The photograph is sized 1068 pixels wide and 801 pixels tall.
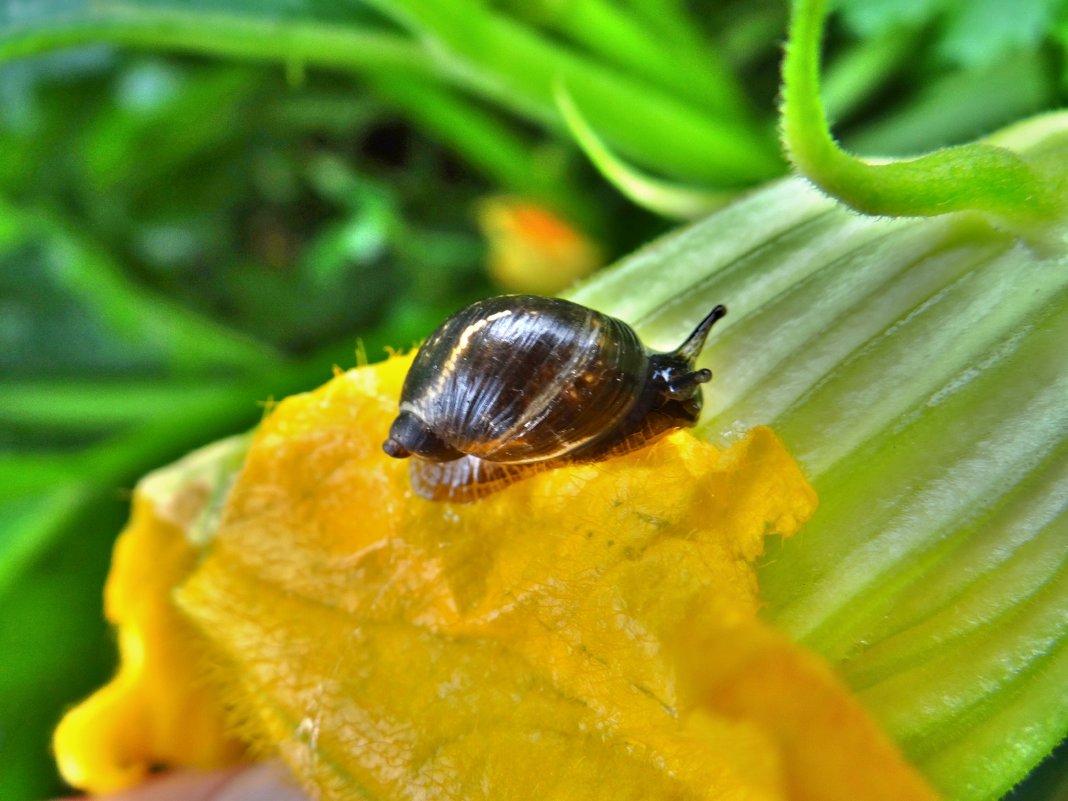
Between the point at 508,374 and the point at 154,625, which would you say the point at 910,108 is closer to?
the point at 508,374

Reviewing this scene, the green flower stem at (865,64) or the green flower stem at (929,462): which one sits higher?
the green flower stem at (865,64)

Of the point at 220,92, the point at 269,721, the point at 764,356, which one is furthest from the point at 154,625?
the point at 220,92

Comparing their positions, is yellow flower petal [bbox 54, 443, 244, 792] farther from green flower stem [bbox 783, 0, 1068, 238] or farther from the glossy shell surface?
green flower stem [bbox 783, 0, 1068, 238]

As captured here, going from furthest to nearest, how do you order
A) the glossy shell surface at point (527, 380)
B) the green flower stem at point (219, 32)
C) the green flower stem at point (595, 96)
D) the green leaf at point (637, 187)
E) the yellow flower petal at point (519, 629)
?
the green flower stem at point (219, 32) → the green flower stem at point (595, 96) → the green leaf at point (637, 187) → the glossy shell surface at point (527, 380) → the yellow flower petal at point (519, 629)

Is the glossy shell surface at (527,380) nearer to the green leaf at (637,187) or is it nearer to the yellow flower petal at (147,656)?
the green leaf at (637,187)

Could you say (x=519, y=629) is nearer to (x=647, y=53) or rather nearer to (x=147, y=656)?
(x=147, y=656)

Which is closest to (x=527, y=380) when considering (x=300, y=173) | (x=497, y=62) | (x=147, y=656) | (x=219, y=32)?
(x=147, y=656)

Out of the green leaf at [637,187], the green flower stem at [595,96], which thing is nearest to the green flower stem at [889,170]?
the green leaf at [637,187]
